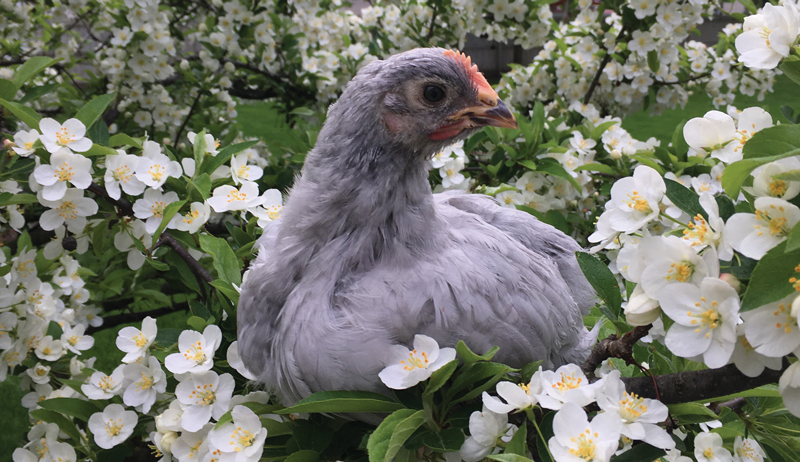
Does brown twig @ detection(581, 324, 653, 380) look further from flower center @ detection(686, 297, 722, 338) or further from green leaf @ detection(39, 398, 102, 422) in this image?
green leaf @ detection(39, 398, 102, 422)

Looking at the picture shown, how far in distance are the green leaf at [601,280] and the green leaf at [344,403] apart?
31 cm

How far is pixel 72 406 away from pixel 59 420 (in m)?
0.10

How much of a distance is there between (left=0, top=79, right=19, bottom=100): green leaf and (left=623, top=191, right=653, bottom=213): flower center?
1.22 meters

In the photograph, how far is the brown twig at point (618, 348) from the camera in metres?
0.64

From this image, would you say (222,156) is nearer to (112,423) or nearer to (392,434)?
(112,423)

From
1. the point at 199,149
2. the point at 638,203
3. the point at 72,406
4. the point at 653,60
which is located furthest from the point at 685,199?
the point at 653,60

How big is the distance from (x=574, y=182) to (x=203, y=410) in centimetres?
109

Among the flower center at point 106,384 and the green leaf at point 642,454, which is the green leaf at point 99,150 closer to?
the flower center at point 106,384

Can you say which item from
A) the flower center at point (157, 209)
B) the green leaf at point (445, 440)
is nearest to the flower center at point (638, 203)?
the green leaf at point (445, 440)

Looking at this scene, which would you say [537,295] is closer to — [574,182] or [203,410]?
[203,410]

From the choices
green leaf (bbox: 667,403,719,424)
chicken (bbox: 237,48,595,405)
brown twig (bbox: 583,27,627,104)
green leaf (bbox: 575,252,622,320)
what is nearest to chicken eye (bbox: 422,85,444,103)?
chicken (bbox: 237,48,595,405)

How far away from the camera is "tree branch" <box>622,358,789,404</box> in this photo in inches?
23.7

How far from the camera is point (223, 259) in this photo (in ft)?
3.65

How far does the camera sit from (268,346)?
0.93 metres
